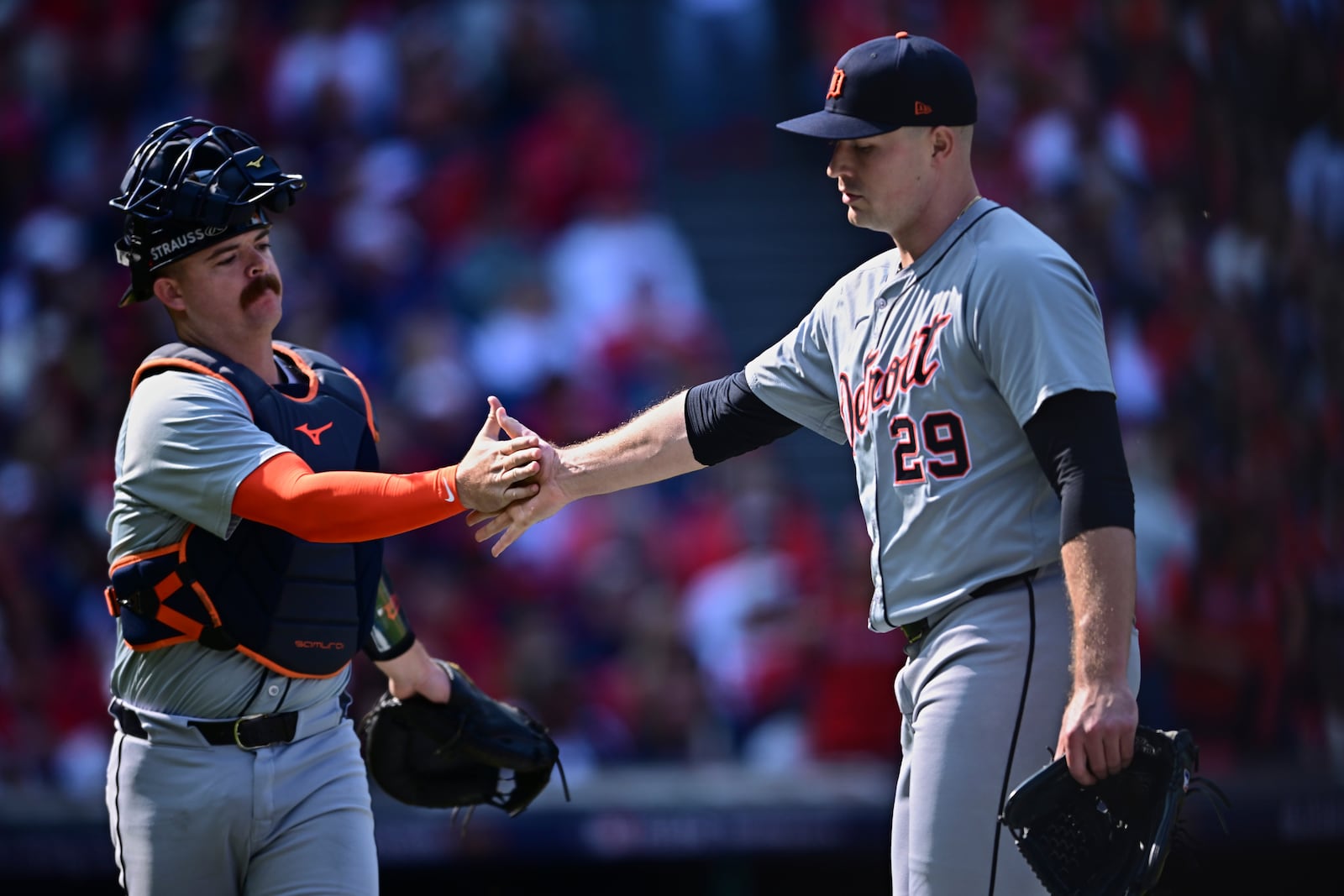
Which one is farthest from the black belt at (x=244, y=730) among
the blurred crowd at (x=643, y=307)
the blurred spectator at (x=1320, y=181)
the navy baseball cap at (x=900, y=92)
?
the blurred spectator at (x=1320, y=181)

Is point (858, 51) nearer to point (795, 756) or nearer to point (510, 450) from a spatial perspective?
point (510, 450)

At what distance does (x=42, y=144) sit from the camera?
8742 millimetres

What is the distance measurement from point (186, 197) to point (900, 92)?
141 cm

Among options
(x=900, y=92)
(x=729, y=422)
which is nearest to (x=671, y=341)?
(x=729, y=422)

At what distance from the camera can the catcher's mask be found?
10.0 feet

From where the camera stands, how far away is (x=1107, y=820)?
2584 mm

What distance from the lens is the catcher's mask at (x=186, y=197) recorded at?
10.0 feet

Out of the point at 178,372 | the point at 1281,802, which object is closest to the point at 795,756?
the point at 1281,802

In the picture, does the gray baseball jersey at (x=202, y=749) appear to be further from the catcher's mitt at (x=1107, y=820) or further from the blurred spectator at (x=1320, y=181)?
the blurred spectator at (x=1320, y=181)

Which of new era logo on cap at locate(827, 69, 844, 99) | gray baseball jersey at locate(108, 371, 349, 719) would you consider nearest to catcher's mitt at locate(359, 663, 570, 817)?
gray baseball jersey at locate(108, 371, 349, 719)

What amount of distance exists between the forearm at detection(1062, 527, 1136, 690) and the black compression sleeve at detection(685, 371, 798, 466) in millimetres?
905

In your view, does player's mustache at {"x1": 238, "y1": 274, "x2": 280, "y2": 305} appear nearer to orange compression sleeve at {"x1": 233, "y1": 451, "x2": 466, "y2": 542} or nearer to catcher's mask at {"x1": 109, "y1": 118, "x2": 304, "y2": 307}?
catcher's mask at {"x1": 109, "y1": 118, "x2": 304, "y2": 307}

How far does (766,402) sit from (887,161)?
62 cm

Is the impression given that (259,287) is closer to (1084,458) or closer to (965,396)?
(965,396)
